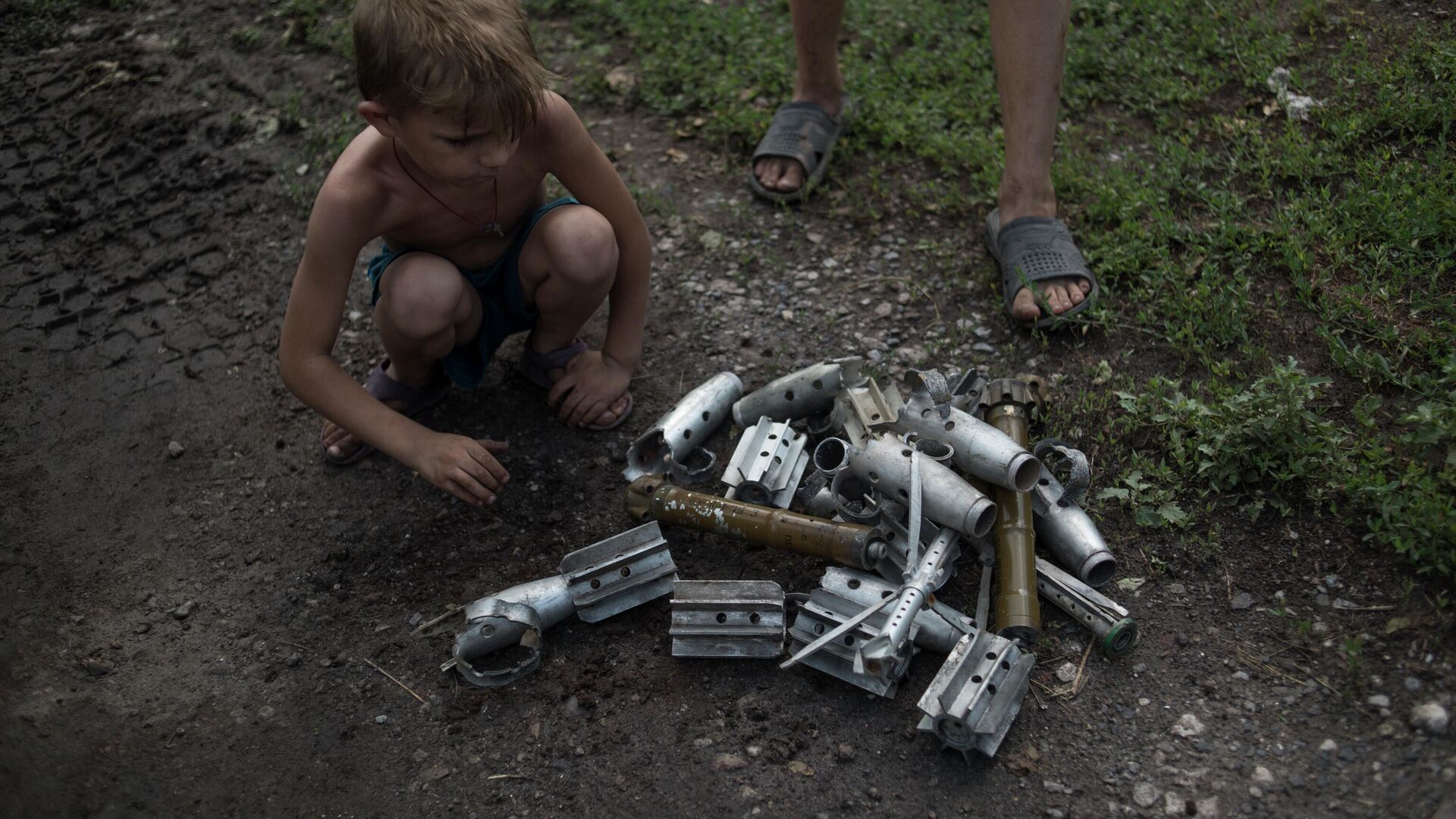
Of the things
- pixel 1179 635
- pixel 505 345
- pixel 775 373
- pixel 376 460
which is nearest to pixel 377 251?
pixel 505 345

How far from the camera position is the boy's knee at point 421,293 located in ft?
10.7

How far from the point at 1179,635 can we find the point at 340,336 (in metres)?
3.26

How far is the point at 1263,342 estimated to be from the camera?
350cm

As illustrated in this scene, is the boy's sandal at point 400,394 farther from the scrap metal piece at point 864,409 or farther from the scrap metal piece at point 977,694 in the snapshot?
the scrap metal piece at point 977,694

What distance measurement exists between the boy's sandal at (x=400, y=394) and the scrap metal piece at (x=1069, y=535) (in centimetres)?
213

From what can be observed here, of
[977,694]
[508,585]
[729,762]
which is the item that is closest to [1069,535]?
[977,694]

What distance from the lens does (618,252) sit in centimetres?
353

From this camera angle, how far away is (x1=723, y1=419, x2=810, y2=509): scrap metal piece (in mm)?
3226

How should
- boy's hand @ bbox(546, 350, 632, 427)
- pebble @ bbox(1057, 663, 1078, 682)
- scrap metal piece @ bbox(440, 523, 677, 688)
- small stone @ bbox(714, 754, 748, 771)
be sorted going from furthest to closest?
boy's hand @ bbox(546, 350, 632, 427) < scrap metal piece @ bbox(440, 523, 677, 688) < pebble @ bbox(1057, 663, 1078, 682) < small stone @ bbox(714, 754, 748, 771)

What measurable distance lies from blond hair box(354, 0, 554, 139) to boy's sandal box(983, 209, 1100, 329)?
1904 millimetres

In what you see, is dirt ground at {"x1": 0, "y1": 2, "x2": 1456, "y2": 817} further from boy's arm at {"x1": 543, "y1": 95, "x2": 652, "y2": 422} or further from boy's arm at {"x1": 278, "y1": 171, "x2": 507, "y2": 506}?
boy's arm at {"x1": 278, "y1": 171, "x2": 507, "y2": 506}

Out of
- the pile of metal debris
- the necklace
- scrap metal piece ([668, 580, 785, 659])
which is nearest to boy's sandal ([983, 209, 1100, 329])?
the pile of metal debris

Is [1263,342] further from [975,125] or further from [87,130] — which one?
[87,130]

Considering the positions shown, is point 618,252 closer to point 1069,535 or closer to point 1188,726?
point 1069,535
